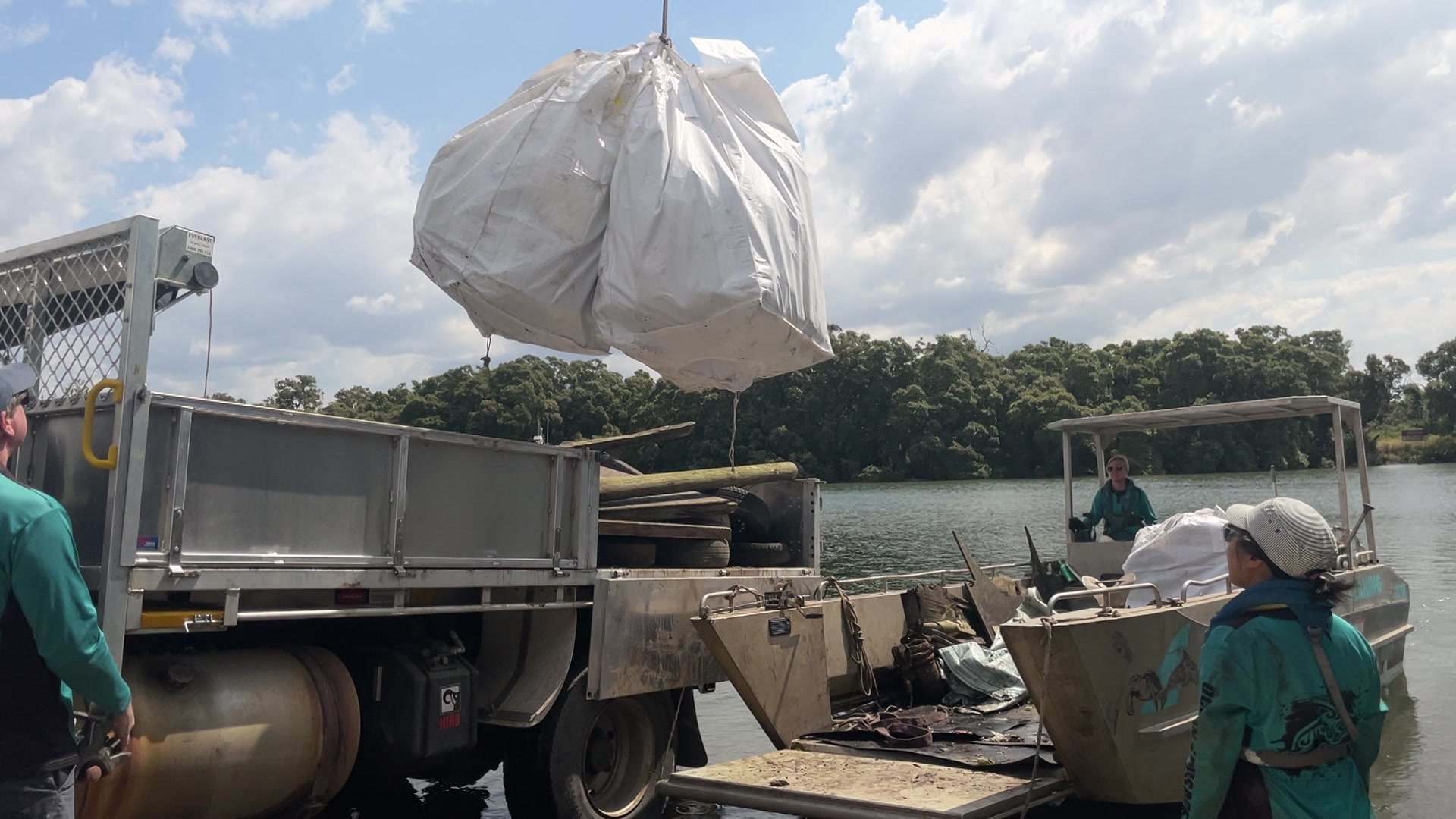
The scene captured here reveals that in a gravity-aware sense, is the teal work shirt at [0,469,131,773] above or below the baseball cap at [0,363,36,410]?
below

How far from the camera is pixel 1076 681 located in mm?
5301

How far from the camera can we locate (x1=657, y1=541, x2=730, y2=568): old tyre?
275 inches

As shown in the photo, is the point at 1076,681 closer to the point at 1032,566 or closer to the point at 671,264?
the point at 671,264

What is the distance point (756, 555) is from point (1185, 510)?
46.6 feet

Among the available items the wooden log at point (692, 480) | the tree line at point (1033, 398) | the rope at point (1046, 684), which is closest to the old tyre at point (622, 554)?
the wooden log at point (692, 480)

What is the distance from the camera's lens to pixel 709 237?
526 centimetres

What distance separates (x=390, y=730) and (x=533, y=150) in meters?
2.93

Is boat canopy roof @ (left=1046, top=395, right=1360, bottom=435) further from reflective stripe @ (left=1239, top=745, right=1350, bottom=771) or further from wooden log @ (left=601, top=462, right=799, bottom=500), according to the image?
reflective stripe @ (left=1239, top=745, right=1350, bottom=771)

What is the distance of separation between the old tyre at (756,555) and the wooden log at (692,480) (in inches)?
17.4

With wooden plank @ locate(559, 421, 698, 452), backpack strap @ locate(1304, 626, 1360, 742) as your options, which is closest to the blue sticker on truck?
wooden plank @ locate(559, 421, 698, 452)

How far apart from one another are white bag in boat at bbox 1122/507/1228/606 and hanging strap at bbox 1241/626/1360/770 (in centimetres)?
440

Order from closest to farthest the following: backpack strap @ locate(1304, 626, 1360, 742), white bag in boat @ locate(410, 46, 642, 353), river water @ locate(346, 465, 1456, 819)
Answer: backpack strap @ locate(1304, 626, 1360, 742) < white bag in boat @ locate(410, 46, 642, 353) < river water @ locate(346, 465, 1456, 819)

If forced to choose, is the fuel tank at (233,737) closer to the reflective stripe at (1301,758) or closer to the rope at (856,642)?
the rope at (856,642)

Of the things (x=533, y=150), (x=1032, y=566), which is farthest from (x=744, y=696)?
(x=1032, y=566)
